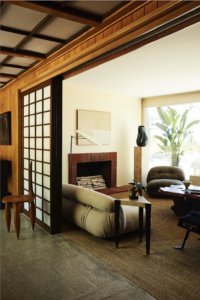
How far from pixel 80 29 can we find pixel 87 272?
2.32m

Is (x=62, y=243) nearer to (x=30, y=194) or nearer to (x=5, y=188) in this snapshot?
(x=30, y=194)

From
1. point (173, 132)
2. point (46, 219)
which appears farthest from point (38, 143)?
point (173, 132)

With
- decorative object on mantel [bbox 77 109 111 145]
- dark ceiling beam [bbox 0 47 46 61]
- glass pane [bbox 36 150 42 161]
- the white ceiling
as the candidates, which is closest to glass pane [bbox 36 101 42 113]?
glass pane [bbox 36 150 42 161]

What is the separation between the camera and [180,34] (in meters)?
2.88

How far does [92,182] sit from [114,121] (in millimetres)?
1675

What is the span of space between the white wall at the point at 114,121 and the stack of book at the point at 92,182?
48cm

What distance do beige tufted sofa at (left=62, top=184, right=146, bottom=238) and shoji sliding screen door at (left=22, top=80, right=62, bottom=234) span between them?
0.89 ft

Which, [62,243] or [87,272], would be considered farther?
[62,243]

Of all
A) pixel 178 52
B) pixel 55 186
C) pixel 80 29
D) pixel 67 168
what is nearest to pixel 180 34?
pixel 178 52

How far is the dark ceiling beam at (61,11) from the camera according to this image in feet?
6.04

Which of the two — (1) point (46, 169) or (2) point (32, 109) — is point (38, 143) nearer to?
(1) point (46, 169)

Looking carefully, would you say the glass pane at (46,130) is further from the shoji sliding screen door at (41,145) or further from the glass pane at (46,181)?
the glass pane at (46,181)

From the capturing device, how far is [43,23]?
2289mm

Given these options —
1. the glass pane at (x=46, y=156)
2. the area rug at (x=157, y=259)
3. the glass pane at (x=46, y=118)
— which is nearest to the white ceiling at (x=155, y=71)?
the glass pane at (x=46, y=118)
